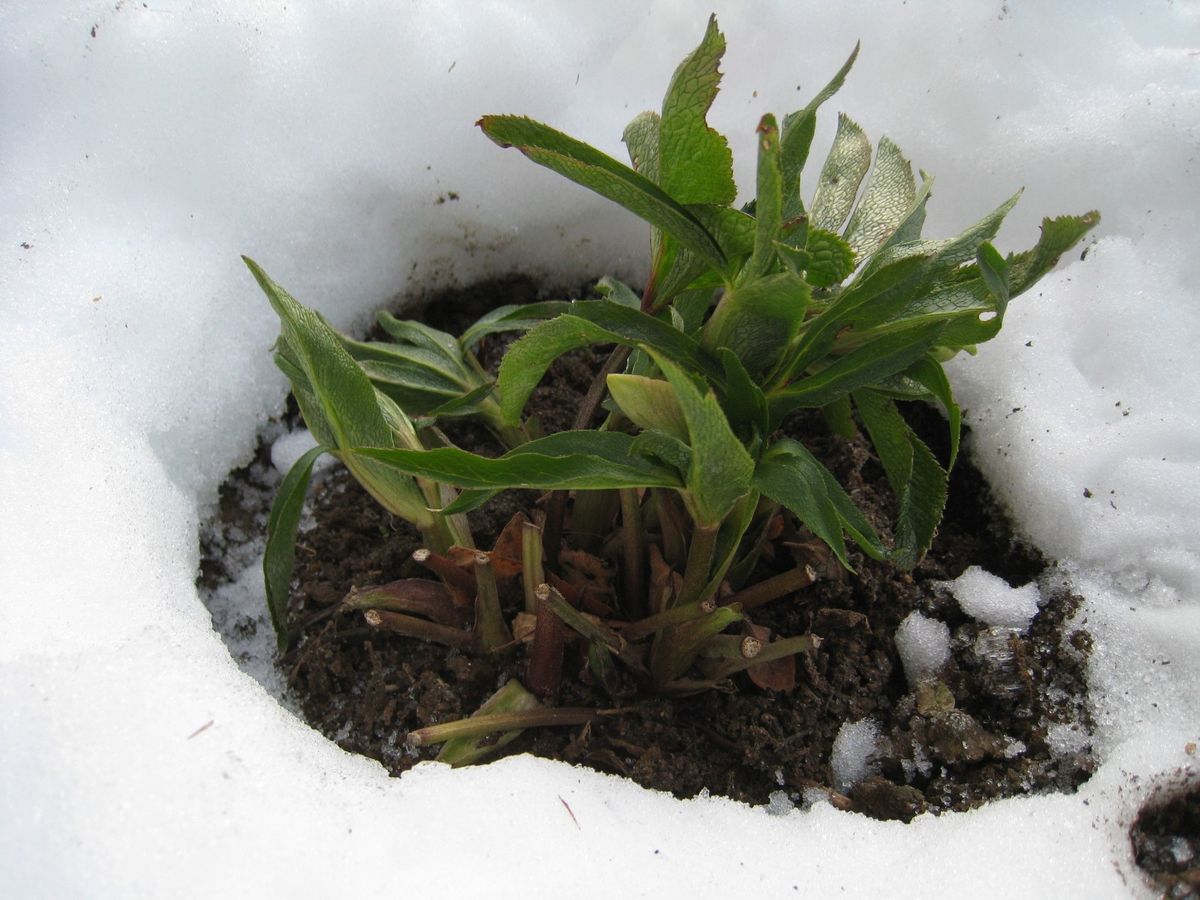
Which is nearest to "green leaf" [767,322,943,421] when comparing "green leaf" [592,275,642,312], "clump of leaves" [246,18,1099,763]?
"clump of leaves" [246,18,1099,763]

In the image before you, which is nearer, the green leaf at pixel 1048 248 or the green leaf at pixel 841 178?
the green leaf at pixel 1048 248

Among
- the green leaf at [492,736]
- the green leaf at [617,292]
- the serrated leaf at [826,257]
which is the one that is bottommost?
the green leaf at [492,736]

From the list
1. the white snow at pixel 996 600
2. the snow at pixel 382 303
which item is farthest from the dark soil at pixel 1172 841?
the white snow at pixel 996 600

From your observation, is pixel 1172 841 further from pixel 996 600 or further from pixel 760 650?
pixel 760 650

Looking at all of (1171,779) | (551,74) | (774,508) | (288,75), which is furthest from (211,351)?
(1171,779)

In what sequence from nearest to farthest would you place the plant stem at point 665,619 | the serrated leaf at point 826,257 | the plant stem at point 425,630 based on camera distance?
the serrated leaf at point 826,257
the plant stem at point 665,619
the plant stem at point 425,630

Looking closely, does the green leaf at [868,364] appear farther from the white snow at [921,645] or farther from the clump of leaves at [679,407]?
the white snow at [921,645]
